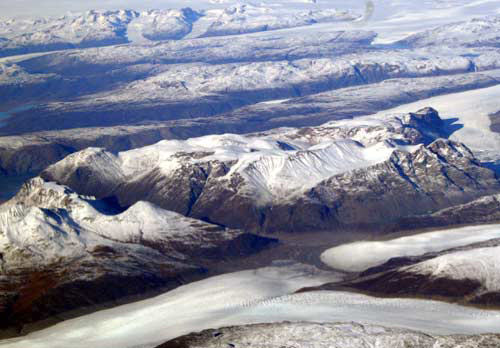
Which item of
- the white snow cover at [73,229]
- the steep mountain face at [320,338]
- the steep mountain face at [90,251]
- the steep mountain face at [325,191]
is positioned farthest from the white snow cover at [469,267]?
the white snow cover at [73,229]

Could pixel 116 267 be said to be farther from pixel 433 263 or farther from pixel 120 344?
pixel 433 263

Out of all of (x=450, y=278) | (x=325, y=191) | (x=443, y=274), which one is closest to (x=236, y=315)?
(x=443, y=274)

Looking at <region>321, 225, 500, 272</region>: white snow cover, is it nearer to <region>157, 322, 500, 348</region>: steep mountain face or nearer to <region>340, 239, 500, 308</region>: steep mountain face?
<region>340, 239, 500, 308</region>: steep mountain face

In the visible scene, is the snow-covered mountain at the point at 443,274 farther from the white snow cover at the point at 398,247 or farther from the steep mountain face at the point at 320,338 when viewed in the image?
the steep mountain face at the point at 320,338

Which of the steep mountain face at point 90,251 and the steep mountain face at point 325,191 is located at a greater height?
the steep mountain face at point 90,251

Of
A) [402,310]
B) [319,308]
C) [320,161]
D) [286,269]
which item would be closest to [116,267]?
[286,269]

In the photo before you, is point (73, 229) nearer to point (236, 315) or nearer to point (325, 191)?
point (236, 315)
